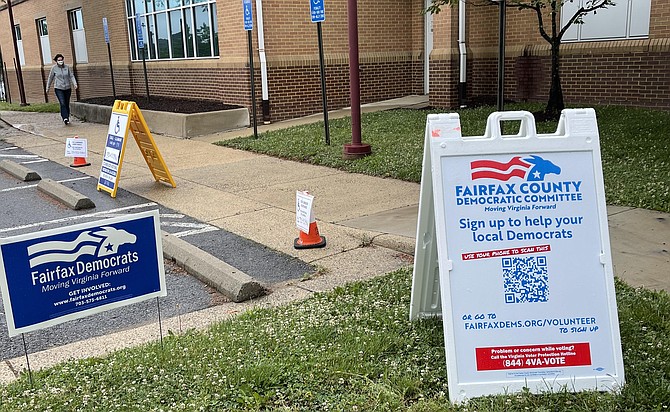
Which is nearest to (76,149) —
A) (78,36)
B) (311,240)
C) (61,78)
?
(311,240)

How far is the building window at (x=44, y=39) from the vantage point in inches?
1225

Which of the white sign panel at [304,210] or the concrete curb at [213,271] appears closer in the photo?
the concrete curb at [213,271]

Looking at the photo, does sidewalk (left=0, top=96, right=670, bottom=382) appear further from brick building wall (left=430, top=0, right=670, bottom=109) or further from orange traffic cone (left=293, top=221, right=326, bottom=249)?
brick building wall (left=430, top=0, right=670, bottom=109)

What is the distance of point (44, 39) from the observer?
104 feet

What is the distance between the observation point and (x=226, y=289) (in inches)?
198

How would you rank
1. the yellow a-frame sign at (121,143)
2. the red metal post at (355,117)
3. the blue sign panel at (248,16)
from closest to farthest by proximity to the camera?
1. the yellow a-frame sign at (121,143)
2. the red metal post at (355,117)
3. the blue sign panel at (248,16)

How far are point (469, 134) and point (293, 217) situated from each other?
4.60 meters

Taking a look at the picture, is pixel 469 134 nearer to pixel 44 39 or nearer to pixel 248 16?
pixel 248 16

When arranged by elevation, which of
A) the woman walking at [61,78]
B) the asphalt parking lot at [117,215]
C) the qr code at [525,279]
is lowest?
the asphalt parking lot at [117,215]

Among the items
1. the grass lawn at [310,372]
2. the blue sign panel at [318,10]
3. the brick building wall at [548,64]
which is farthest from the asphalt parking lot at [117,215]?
the brick building wall at [548,64]

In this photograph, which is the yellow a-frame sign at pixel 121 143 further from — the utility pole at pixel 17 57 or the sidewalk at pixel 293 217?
the utility pole at pixel 17 57

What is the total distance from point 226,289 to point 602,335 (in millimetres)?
2884

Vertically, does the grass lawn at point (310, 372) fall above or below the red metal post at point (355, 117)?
below

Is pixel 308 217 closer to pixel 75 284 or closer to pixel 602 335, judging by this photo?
pixel 75 284
